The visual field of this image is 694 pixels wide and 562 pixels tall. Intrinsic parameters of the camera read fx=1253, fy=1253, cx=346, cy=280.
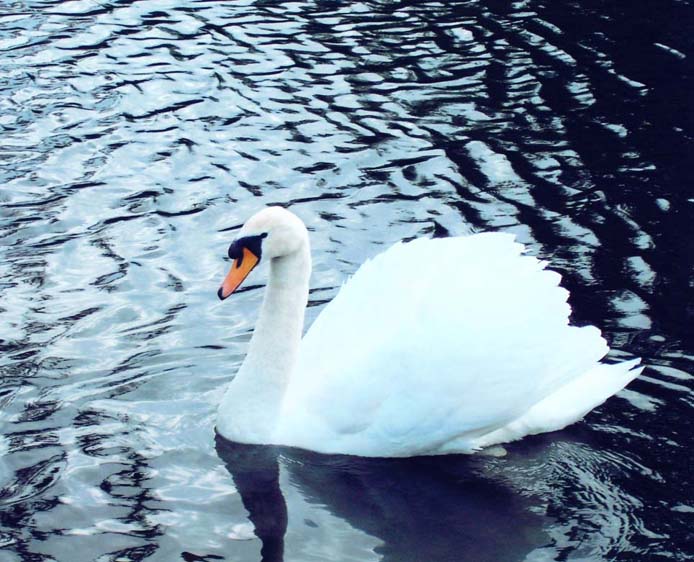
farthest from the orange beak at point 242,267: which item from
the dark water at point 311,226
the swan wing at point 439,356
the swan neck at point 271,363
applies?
the dark water at point 311,226

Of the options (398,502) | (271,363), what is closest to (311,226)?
(271,363)

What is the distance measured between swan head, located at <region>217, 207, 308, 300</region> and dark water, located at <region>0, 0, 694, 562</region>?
116 centimetres

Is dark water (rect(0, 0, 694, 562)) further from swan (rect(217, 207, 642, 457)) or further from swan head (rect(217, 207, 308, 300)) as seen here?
swan head (rect(217, 207, 308, 300))

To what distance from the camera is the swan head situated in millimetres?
7738

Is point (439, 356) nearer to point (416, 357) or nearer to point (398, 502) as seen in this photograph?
point (416, 357)

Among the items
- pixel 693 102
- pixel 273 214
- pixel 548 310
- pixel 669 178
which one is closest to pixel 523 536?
pixel 548 310

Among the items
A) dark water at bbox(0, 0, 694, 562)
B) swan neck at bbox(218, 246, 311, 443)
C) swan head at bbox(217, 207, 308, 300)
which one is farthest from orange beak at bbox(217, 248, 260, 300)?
dark water at bbox(0, 0, 694, 562)

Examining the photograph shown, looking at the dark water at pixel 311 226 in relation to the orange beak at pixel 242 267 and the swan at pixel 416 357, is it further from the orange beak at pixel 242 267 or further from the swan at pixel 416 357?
the orange beak at pixel 242 267

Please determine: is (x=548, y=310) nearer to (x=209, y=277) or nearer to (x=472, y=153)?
(x=209, y=277)

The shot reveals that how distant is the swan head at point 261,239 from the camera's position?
7.74m

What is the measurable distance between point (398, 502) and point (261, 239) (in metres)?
1.81

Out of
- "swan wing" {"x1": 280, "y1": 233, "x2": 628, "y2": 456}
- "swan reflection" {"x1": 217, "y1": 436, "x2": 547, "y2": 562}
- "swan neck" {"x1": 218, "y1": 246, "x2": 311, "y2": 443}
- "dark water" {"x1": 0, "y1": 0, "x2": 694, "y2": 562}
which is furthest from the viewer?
"swan neck" {"x1": 218, "y1": 246, "x2": 311, "y2": 443}

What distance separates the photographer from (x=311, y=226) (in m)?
11.1

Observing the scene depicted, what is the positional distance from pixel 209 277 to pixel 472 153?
148 inches
